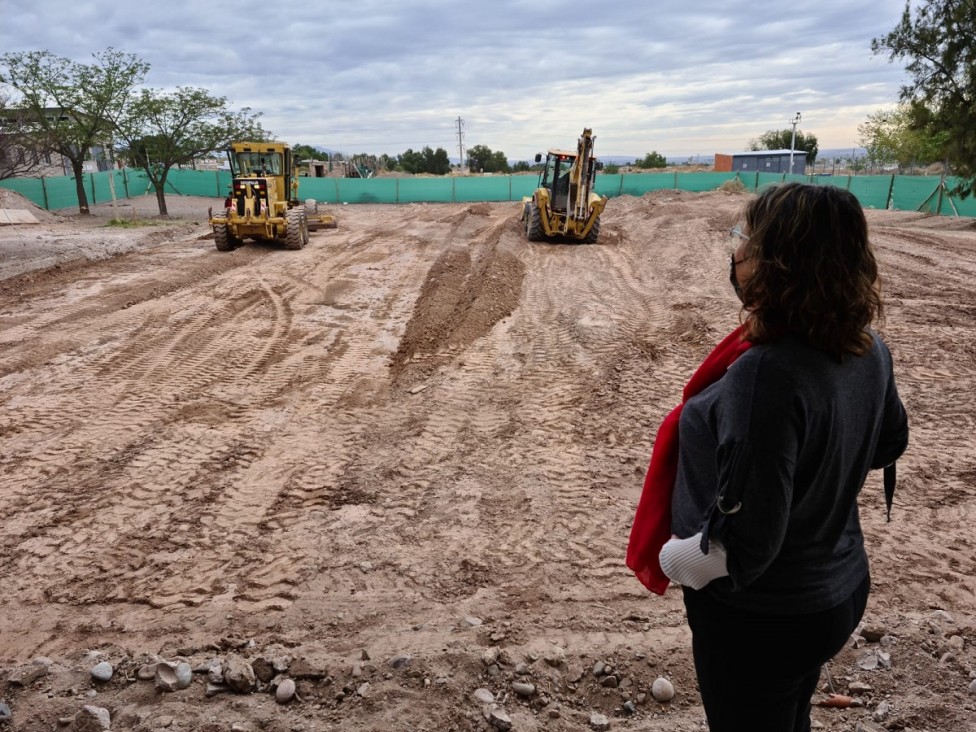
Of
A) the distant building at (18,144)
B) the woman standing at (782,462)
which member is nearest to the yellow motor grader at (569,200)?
the distant building at (18,144)

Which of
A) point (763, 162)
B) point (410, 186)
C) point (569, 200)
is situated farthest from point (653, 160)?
point (569, 200)

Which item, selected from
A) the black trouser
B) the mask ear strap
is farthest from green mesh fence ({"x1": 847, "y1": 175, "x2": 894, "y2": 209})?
the black trouser

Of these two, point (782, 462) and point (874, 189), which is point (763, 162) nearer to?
point (874, 189)

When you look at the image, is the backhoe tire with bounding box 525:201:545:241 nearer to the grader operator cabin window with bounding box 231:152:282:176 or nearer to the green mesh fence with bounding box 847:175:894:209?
the grader operator cabin window with bounding box 231:152:282:176

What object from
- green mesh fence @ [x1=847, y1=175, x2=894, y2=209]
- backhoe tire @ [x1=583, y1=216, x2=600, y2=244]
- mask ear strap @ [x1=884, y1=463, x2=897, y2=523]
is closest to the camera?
mask ear strap @ [x1=884, y1=463, x2=897, y2=523]

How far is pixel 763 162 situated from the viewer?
2458 inches

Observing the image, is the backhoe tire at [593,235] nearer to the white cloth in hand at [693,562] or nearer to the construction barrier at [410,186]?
the white cloth in hand at [693,562]

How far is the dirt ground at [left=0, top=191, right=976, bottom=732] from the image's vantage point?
118 inches

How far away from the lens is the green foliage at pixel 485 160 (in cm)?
7281

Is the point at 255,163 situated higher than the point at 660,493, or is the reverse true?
the point at 255,163

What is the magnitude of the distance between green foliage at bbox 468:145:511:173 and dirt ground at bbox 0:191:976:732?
64.9 m

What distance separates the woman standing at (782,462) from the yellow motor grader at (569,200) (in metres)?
15.0

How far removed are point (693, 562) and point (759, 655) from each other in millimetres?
276

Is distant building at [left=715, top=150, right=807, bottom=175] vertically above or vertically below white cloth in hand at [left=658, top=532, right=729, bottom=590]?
above
